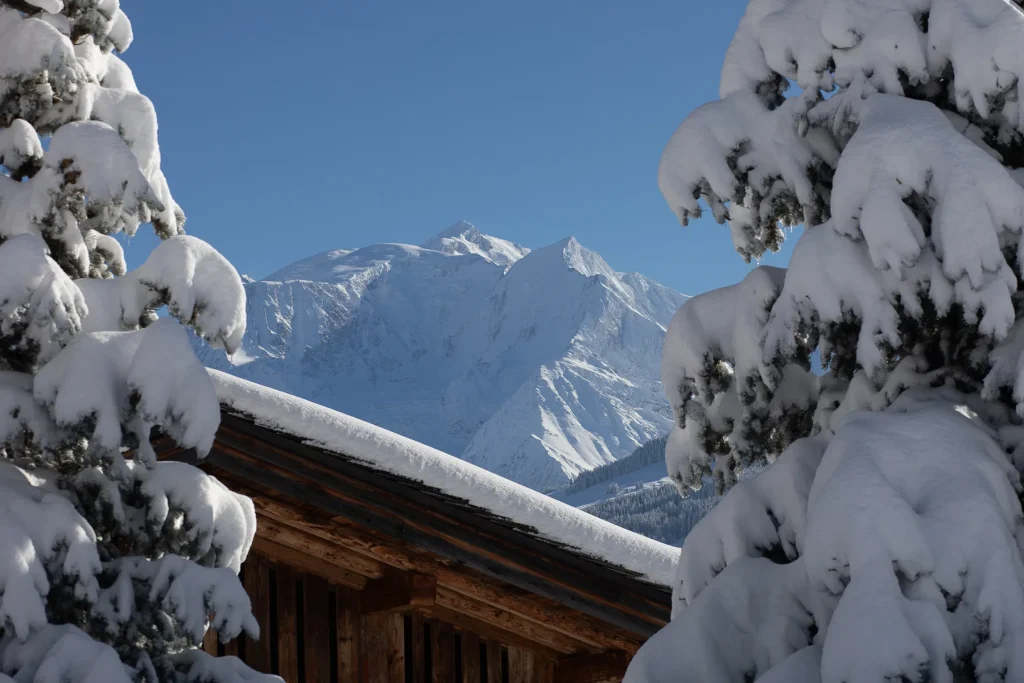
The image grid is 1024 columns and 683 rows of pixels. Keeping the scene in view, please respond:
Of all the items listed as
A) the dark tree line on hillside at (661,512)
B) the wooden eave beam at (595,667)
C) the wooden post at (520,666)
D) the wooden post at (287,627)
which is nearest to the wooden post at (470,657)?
the wooden post at (520,666)

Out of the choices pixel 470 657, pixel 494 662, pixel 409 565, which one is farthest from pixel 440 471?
pixel 494 662

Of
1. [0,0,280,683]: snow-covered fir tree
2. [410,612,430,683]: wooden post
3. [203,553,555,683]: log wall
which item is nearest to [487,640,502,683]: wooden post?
[203,553,555,683]: log wall

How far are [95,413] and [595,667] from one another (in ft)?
20.2

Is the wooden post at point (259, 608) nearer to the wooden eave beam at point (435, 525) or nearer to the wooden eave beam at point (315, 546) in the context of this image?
the wooden eave beam at point (315, 546)

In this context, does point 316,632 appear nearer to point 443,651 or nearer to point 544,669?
point 443,651

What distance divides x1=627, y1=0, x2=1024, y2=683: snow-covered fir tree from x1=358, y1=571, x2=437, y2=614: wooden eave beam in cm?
392

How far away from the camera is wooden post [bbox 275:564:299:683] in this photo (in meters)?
8.83

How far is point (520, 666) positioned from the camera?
33.3 feet

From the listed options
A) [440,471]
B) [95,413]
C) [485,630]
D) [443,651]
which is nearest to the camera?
[95,413]

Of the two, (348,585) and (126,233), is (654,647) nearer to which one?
(126,233)

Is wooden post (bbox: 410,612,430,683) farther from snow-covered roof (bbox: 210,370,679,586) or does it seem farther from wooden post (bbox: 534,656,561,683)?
snow-covered roof (bbox: 210,370,679,586)

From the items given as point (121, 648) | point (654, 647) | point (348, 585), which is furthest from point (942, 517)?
point (348, 585)

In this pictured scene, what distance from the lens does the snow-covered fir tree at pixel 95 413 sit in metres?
4.93

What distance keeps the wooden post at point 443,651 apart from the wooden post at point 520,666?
604mm
